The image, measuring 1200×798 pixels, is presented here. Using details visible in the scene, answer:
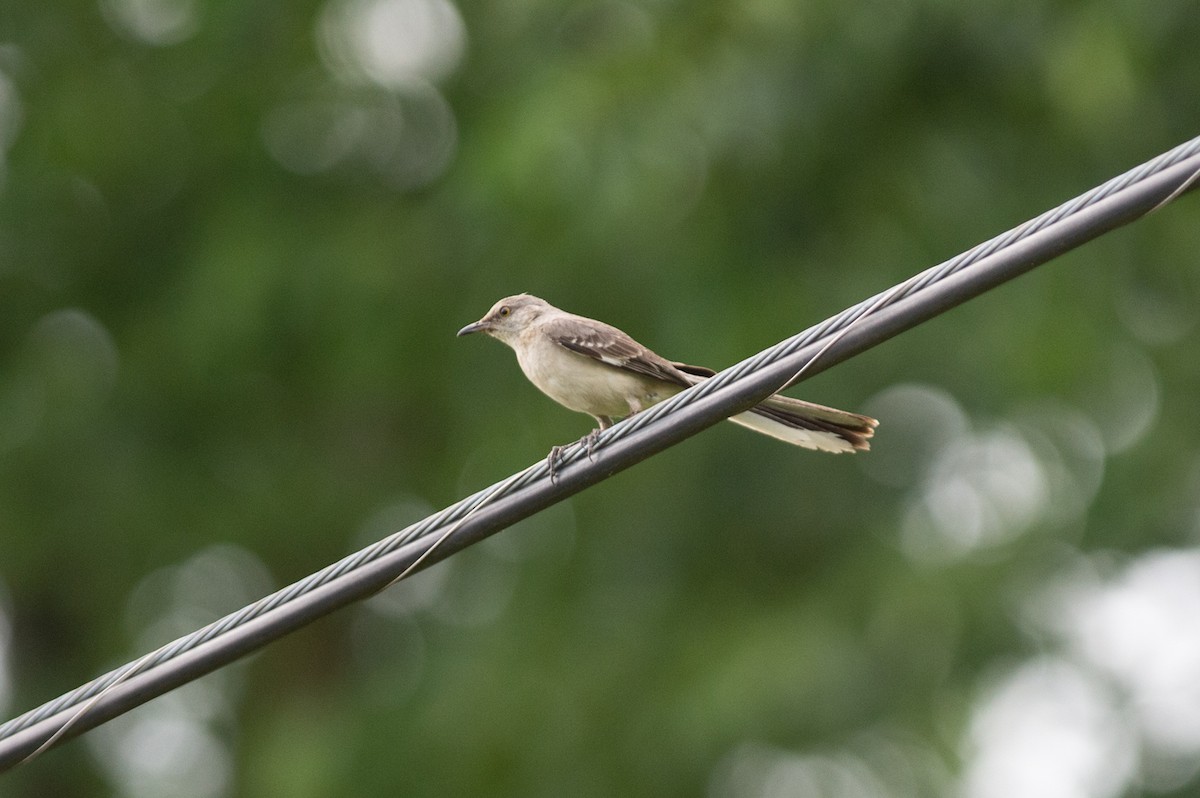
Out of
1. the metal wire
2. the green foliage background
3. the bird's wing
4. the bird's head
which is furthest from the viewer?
the green foliage background

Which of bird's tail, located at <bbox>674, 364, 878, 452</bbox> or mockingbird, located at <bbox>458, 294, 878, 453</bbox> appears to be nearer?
bird's tail, located at <bbox>674, 364, 878, 452</bbox>

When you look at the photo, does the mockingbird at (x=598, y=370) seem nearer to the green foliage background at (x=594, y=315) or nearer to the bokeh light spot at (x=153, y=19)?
the green foliage background at (x=594, y=315)

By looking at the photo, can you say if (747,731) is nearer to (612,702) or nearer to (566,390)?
(612,702)

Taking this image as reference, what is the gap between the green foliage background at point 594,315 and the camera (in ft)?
38.6

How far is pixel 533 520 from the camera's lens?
14078mm

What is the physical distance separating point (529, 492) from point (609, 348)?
267 cm

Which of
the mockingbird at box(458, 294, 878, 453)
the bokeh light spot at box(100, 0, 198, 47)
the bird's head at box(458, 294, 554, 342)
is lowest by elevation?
the mockingbird at box(458, 294, 878, 453)

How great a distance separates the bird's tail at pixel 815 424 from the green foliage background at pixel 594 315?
4729 millimetres

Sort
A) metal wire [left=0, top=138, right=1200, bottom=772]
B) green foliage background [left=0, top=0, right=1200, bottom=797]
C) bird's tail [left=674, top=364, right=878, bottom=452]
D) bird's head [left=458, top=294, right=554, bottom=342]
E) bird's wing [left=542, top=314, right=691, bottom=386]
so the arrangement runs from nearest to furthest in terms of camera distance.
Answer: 1. metal wire [left=0, top=138, right=1200, bottom=772]
2. bird's tail [left=674, top=364, right=878, bottom=452]
3. bird's wing [left=542, top=314, right=691, bottom=386]
4. bird's head [left=458, top=294, right=554, bottom=342]
5. green foliage background [left=0, top=0, right=1200, bottom=797]

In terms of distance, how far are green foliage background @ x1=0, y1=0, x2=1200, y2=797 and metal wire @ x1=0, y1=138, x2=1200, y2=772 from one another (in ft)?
20.5

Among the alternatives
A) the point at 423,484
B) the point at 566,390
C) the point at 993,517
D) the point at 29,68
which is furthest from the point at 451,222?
the point at 566,390

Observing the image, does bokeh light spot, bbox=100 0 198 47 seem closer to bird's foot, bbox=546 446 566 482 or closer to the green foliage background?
the green foliage background

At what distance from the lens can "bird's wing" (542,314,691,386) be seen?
7918 mm

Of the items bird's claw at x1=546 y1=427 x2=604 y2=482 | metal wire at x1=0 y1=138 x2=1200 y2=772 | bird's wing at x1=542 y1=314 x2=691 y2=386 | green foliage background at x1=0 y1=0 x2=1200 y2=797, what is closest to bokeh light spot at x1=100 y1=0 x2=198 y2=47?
green foliage background at x1=0 y1=0 x2=1200 y2=797
